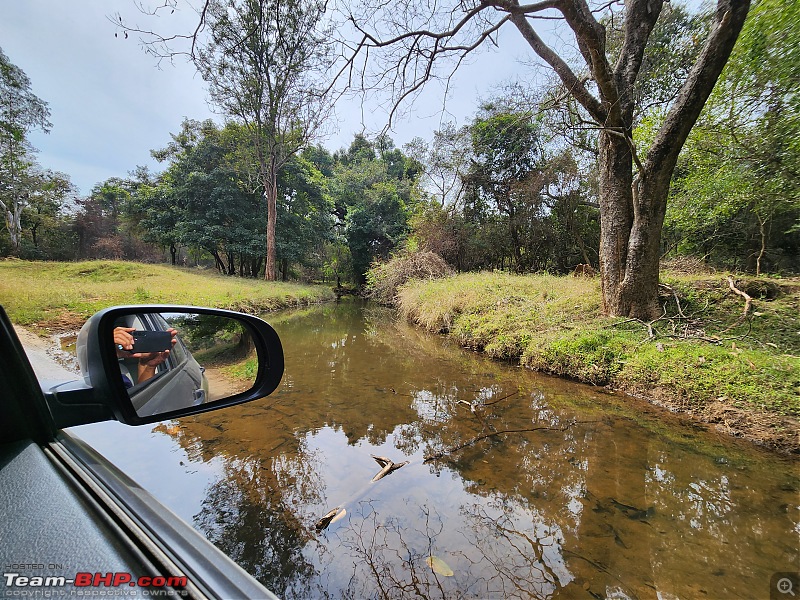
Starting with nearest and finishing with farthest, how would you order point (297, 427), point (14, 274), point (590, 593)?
point (590, 593) → point (297, 427) → point (14, 274)

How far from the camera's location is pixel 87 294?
22.4 ft

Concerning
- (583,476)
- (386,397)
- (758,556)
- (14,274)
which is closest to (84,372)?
(583,476)

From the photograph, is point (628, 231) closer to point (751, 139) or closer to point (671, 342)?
point (671, 342)

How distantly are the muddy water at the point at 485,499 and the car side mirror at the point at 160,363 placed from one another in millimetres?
980

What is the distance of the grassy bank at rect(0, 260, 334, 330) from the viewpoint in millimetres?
5078

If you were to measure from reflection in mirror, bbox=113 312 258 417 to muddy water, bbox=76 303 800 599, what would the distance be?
0.97m

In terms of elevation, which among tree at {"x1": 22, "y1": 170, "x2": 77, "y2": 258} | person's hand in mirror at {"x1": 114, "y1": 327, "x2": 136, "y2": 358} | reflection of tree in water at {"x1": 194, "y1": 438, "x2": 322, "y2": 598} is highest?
tree at {"x1": 22, "y1": 170, "x2": 77, "y2": 258}

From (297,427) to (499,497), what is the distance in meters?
1.92

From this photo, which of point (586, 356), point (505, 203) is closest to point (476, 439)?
point (586, 356)

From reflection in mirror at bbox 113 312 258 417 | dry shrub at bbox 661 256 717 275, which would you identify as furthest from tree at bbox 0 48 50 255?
dry shrub at bbox 661 256 717 275

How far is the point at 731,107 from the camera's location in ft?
20.3

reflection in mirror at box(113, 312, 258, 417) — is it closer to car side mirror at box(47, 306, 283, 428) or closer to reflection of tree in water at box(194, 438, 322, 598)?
car side mirror at box(47, 306, 283, 428)

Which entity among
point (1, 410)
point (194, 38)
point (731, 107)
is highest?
point (731, 107)

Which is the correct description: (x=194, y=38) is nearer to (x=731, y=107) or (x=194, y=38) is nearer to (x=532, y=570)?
(x=532, y=570)
